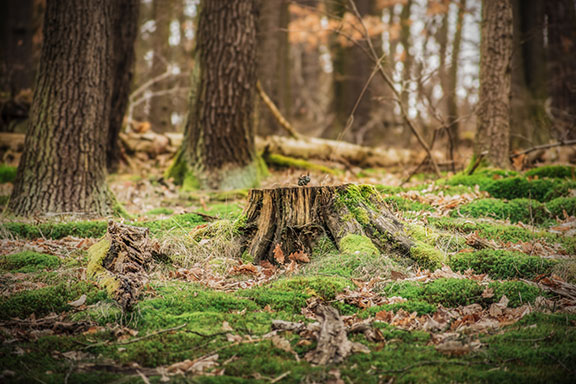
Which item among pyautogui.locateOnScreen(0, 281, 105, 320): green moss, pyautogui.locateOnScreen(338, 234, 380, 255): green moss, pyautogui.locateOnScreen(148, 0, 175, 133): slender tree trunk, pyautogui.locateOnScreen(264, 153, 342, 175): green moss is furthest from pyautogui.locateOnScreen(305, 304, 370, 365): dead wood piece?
pyautogui.locateOnScreen(148, 0, 175, 133): slender tree trunk

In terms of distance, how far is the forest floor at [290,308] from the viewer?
8.00ft

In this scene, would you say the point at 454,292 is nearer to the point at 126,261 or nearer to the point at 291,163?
the point at 126,261

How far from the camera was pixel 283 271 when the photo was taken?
405 centimetres

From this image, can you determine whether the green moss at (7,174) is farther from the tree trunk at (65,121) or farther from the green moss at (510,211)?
the green moss at (510,211)

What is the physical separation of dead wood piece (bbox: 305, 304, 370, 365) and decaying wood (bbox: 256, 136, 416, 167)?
748cm

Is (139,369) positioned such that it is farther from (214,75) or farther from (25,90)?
(25,90)

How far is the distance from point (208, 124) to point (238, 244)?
4167 mm

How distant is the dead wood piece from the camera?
2537mm

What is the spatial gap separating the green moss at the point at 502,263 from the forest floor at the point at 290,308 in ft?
0.03

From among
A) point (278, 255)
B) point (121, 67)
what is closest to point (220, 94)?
point (121, 67)

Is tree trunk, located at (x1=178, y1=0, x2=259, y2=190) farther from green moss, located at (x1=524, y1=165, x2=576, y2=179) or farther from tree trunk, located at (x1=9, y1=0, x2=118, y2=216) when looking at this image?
green moss, located at (x1=524, y1=165, x2=576, y2=179)

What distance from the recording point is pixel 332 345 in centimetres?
263

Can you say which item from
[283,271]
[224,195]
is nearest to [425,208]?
→ [283,271]

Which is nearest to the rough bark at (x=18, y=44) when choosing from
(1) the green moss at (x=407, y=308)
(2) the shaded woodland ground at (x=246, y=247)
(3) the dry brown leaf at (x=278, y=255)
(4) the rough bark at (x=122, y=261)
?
(2) the shaded woodland ground at (x=246, y=247)
